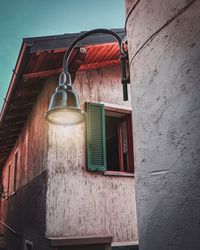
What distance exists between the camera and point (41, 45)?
561cm

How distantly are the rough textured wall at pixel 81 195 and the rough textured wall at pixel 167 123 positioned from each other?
388 cm

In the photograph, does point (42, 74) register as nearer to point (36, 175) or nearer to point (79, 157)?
point (79, 157)

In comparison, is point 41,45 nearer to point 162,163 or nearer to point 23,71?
point 23,71

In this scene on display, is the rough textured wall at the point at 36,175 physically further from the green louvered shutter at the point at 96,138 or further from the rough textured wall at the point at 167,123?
the rough textured wall at the point at 167,123

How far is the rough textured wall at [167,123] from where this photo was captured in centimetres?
181

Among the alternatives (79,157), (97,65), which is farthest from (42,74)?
(79,157)

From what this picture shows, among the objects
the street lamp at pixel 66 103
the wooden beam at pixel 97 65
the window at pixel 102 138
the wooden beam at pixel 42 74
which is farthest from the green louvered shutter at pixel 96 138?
the street lamp at pixel 66 103

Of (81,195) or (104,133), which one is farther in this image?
(104,133)

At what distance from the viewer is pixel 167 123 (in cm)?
207

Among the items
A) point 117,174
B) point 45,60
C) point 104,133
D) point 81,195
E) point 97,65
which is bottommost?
point 81,195

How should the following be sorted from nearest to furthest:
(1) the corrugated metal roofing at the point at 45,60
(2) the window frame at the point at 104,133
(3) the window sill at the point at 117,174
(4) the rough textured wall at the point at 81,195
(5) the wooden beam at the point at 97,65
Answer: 1. (1) the corrugated metal roofing at the point at 45,60
2. (4) the rough textured wall at the point at 81,195
3. (2) the window frame at the point at 104,133
4. (3) the window sill at the point at 117,174
5. (5) the wooden beam at the point at 97,65

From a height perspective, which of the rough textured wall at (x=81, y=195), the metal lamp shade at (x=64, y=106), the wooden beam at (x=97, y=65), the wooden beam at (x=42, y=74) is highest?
the wooden beam at (x=97, y=65)

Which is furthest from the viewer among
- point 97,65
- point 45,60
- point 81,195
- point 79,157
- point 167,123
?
point 97,65

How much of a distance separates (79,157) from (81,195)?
0.82 m
